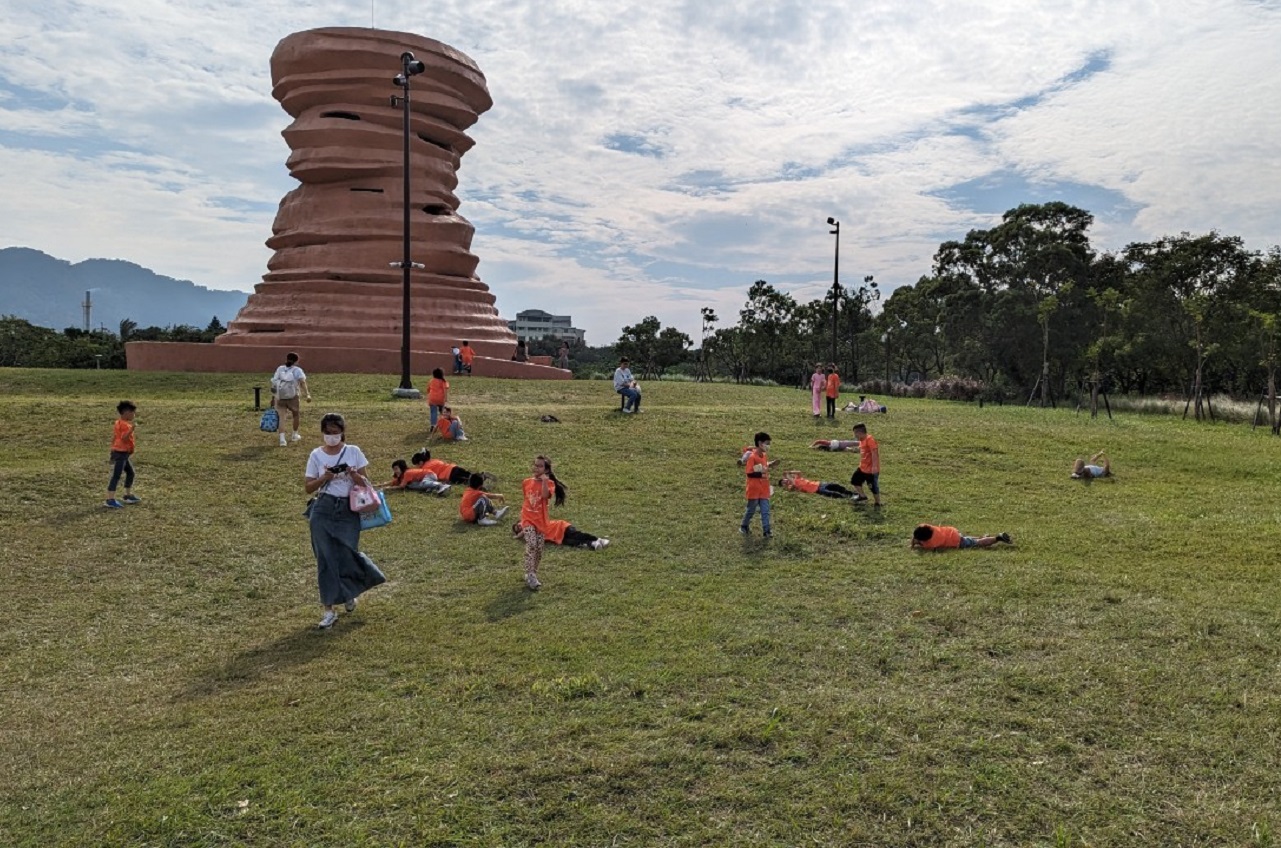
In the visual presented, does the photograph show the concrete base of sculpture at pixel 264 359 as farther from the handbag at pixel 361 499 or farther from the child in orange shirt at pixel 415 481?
the handbag at pixel 361 499

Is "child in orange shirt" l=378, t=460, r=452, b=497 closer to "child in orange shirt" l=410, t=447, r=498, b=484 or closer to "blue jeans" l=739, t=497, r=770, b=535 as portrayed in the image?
"child in orange shirt" l=410, t=447, r=498, b=484

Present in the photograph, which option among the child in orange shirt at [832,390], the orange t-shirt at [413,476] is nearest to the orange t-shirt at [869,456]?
the orange t-shirt at [413,476]

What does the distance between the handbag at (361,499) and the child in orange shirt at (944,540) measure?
6.28 m

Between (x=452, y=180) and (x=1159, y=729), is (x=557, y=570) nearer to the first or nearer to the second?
(x=1159, y=729)

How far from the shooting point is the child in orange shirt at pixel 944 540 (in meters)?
9.62

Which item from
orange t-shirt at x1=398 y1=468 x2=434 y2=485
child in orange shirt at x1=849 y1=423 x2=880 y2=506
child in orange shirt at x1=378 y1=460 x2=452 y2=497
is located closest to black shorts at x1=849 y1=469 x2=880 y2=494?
child in orange shirt at x1=849 y1=423 x2=880 y2=506

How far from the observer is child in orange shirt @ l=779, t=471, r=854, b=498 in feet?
41.6

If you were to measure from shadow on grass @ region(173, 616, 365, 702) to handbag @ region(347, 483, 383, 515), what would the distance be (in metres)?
1.11

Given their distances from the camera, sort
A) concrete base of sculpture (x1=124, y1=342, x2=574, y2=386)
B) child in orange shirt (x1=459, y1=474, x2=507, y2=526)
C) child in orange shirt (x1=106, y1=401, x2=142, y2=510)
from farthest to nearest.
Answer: concrete base of sculpture (x1=124, y1=342, x2=574, y2=386) → child in orange shirt (x1=459, y1=474, x2=507, y2=526) → child in orange shirt (x1=106, y1=401, x2=142, y2=510)

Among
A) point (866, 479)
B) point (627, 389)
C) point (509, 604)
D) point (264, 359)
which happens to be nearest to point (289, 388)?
point (627, 389)

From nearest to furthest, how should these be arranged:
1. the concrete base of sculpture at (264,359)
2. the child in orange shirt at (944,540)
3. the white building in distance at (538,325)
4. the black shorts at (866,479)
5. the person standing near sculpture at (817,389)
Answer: the child in orange shirt at (944,540)
the black shorts at (866,479)
the person standing near sculpture at (817,389)
the concrete base of sculpture at (264,359)
the white building in distance at (538,325)

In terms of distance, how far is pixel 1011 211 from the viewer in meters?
43.2

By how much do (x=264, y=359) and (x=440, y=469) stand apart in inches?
697

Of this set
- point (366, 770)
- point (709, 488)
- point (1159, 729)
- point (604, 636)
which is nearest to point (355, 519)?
point (604, 636)
